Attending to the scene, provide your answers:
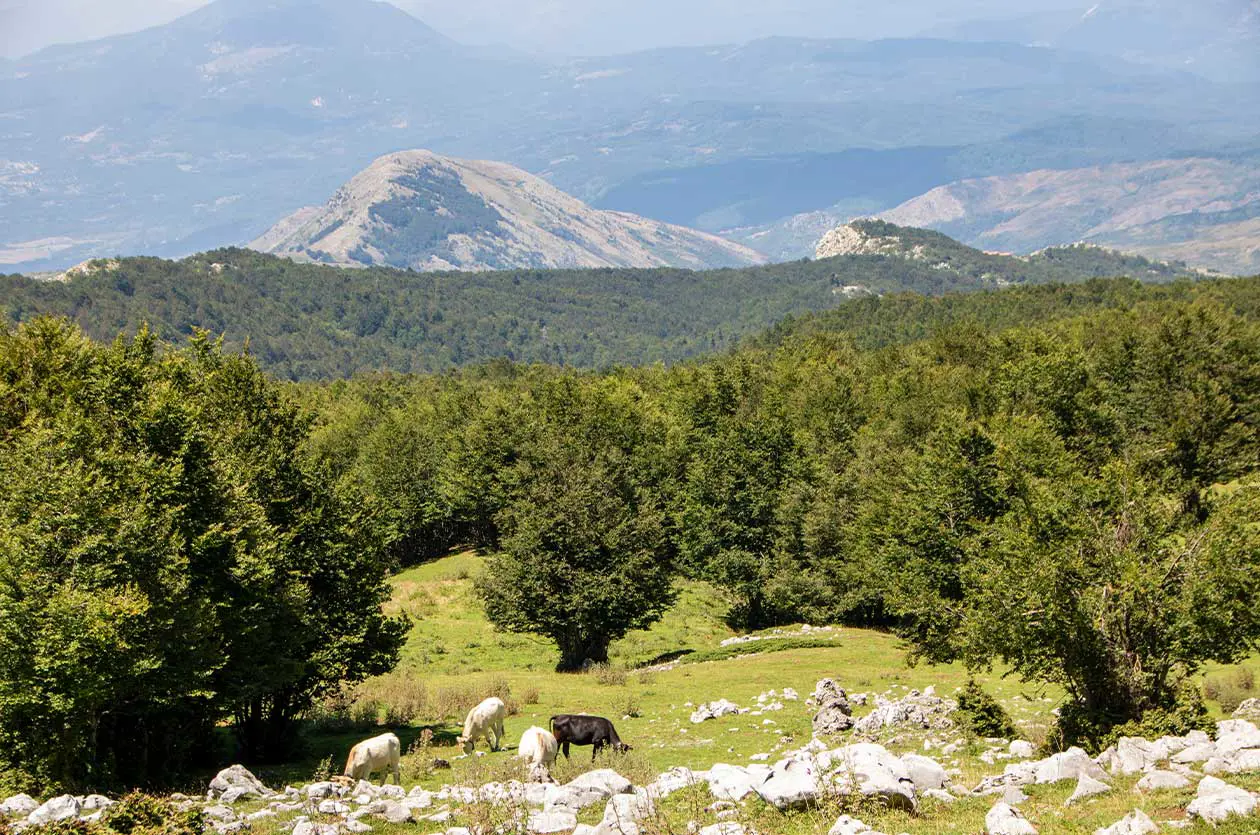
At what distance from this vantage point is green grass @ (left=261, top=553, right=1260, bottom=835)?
13.3 m

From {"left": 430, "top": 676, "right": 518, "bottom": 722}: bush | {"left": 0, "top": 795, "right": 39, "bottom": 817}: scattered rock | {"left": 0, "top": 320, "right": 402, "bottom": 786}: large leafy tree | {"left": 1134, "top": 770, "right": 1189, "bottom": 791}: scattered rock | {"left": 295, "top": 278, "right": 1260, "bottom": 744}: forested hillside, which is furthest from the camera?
{"left": 430, "top": 676, "right": 518, "bottom": 722}: bush

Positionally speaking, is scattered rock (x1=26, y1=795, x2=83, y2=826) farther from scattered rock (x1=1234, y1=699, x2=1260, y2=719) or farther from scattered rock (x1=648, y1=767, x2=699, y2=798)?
scattered rock (x1=1234, y1=699, x2=1260, y2=719)

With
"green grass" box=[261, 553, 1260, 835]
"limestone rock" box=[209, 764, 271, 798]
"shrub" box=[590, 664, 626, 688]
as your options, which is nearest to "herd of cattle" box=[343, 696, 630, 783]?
"green grass" box=[261, 553, 1260, 835]

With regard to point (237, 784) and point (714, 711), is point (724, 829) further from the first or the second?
point (714, 711)

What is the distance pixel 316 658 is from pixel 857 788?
17013mm

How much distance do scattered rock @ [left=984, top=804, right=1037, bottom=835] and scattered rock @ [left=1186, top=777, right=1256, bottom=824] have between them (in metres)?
2.11

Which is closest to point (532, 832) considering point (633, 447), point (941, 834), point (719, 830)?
point (719, 830)

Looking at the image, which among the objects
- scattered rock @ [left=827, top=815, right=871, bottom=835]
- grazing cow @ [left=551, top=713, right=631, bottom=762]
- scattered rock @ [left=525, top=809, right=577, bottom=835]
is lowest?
grazing cow @ [left=551, top=713, right=631, bottom=762]

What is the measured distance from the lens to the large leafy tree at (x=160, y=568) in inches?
685

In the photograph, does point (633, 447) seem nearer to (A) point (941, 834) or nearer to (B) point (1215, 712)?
(B) point (1215, 712)

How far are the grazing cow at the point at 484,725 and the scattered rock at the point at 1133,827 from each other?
600 inches

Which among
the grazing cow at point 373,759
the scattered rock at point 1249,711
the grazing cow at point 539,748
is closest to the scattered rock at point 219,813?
the grazing cow at point 373,759

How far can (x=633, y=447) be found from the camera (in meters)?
81.5

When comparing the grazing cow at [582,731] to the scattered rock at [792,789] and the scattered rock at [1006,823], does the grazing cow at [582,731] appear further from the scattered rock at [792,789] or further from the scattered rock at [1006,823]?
the scattered rock at [1006,823]
